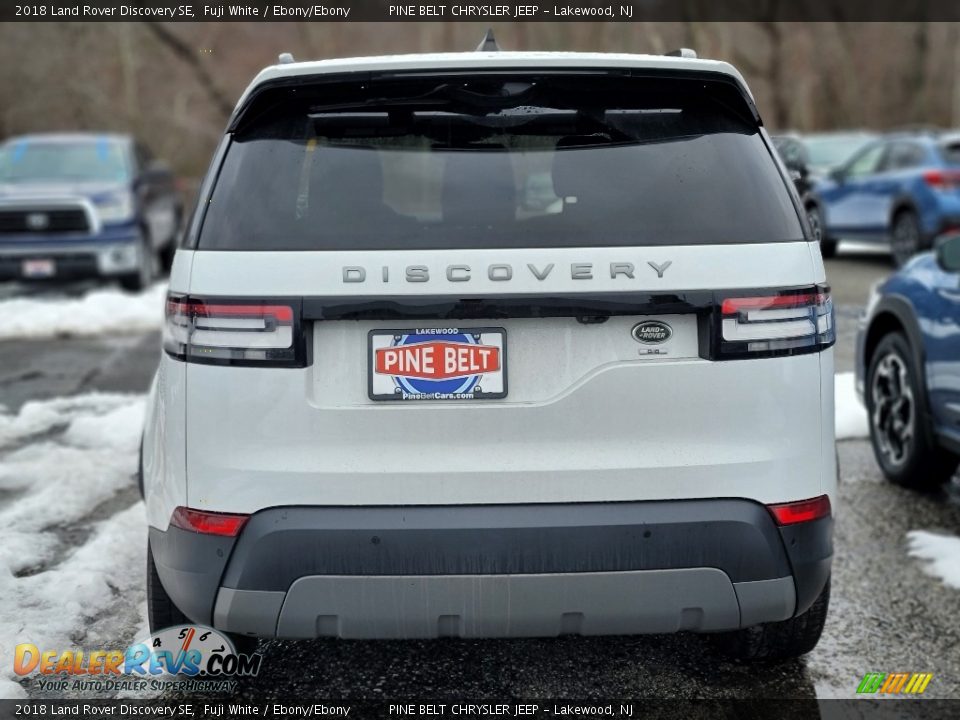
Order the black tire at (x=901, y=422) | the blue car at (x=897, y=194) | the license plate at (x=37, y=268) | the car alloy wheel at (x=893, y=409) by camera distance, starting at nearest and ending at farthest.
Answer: the black tire at (x=901, y=422) < the car alloy wheel at (x=893, y=409) < the license plate at (x=37, y=268) < the blue car at (x=897, y=194)

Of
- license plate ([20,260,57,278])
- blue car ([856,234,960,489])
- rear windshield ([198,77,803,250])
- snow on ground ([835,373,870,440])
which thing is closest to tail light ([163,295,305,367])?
rear windshield ([198,77,803,250])

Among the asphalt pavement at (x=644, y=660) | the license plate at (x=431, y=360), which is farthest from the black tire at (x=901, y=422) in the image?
the license plate at (x=431, y=360)

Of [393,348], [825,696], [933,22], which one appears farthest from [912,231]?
[933,22]

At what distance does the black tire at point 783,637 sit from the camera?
3.41 m

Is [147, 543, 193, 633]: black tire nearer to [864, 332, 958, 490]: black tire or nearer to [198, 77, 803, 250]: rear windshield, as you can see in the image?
[198, 77, 803, 250]: rear windshield

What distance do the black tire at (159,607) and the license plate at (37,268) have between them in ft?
34.5

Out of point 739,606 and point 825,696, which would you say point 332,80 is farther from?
point 825,696

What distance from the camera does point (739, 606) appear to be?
2885mm

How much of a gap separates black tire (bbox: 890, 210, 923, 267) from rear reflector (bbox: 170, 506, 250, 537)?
41.1 feet

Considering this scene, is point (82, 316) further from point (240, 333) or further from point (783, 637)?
point (783, 637)
